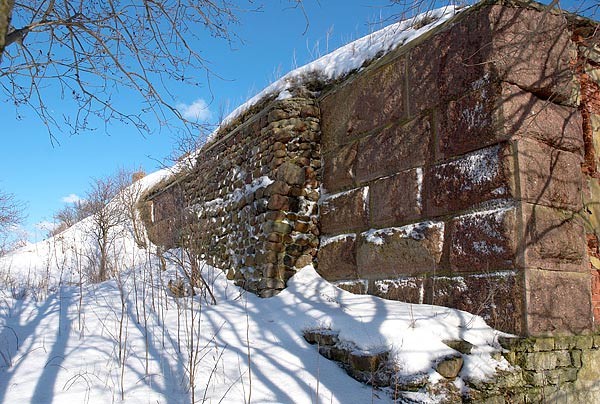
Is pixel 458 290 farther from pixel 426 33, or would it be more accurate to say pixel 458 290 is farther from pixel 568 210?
pixel 426 33

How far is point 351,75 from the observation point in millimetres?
5312

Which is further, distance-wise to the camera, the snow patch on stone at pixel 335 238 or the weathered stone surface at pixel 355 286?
the snow patch on stone at pixel 335 238

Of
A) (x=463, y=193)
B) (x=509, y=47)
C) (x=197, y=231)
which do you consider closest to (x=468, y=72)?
(x=509, y=47)

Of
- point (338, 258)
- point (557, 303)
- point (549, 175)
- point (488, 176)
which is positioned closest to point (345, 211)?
point (338, 258)

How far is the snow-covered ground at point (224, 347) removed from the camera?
9.33 feet

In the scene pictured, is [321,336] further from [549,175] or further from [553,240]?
[549,175]

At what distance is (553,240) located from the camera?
3.51 metres

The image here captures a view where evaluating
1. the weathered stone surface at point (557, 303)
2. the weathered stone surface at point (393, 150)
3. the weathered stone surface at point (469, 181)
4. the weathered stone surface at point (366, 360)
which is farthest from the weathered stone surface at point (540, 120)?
the weathered stone surface at point (366, 360)

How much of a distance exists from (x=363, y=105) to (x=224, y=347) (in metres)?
2.83

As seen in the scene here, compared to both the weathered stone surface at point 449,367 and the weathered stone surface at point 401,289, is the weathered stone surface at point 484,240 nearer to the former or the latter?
the weathered stone surface at point 401,289

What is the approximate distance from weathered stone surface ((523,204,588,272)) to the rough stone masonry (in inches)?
0.5

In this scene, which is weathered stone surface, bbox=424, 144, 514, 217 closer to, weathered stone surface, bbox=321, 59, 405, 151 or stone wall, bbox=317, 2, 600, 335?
stone wall, bbox=317, 2, 600, 335

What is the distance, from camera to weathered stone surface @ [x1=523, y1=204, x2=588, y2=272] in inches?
133

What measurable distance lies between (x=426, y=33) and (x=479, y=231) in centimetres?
193
